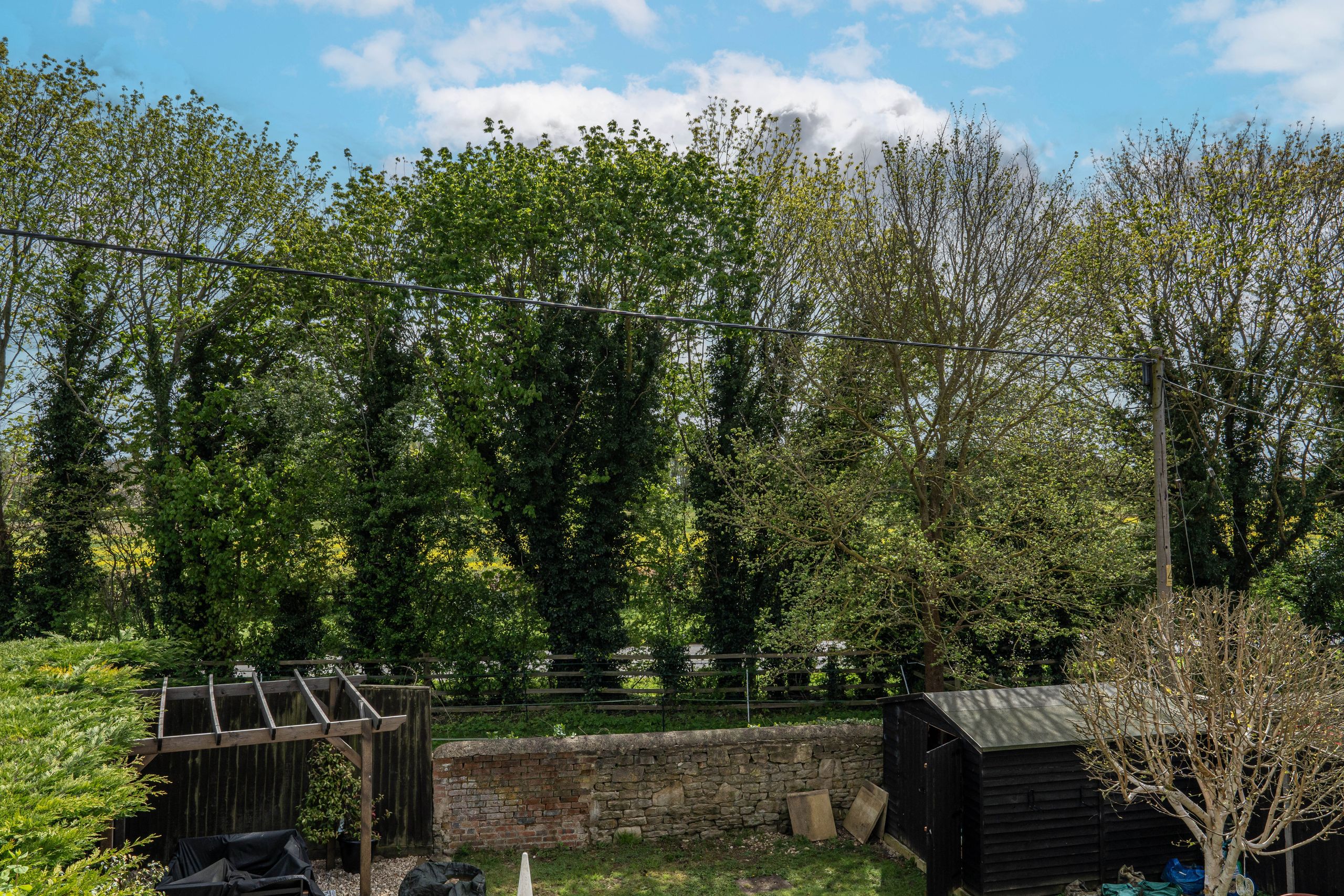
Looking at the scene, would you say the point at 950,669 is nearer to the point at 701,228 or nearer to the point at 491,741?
the point at 491,741

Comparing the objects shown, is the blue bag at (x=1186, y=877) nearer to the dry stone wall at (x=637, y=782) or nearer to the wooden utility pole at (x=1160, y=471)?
the wooden utility pole at (x=1160, y=471)

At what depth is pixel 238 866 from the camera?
28.0 feet

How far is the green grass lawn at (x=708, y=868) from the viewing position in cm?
982

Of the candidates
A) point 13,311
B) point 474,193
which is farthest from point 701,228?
point 13,311


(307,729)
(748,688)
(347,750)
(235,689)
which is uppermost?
(235,689)

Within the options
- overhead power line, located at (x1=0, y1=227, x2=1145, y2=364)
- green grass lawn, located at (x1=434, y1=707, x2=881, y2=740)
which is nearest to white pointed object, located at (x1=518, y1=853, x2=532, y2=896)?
overhead power line, located at (x1=0, y1=227, x2=1145, y2=364)

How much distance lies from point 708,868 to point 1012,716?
Result: 425cm

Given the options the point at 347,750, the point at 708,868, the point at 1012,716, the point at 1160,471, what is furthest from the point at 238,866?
the point at 1160,471

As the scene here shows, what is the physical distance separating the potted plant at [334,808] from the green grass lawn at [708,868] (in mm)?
1458

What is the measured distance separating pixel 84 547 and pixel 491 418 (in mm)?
7684

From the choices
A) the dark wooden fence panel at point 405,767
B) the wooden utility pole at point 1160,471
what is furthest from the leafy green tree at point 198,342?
the wooden utility pole at point 1160,471

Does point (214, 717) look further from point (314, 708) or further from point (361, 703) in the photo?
point (361, 703)

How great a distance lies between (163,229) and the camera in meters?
15.3

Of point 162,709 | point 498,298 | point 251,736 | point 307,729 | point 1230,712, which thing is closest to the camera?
point 1230,712
